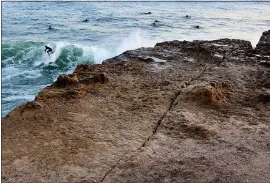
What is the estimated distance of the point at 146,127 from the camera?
4051 millimetres

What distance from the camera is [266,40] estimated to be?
286 inches

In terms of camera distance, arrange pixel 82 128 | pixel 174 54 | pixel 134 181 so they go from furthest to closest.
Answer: pixel 174 54, pixel 82 128, pixel 134 181

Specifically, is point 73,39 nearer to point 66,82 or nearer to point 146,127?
point 66,82

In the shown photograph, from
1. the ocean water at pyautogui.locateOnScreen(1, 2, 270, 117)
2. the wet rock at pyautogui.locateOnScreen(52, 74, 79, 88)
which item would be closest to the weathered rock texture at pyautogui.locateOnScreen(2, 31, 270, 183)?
the wet rock at pyautogui.locateOnScreen(52, 74, 79, 88)

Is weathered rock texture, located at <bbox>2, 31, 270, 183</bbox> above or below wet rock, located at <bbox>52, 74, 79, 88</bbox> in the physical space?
below

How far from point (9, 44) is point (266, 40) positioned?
975 centimetres

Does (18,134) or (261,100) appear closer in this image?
(18,134)

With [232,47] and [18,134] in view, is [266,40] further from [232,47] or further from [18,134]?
[18,134]

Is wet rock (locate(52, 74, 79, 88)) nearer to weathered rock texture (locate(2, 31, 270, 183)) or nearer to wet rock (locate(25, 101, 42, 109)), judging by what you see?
weathered rock texture (locate(2, 31, 270, 183))

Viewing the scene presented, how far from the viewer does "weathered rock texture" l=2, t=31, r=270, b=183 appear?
328 centimetres

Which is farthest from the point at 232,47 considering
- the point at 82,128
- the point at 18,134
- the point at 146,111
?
the point at 18,134

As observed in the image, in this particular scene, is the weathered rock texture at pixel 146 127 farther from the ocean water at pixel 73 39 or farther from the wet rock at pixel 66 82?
the ocean water at pixel 73 39

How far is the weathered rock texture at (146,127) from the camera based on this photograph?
3.28 metres

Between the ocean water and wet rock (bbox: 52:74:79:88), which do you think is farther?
the ocean water
